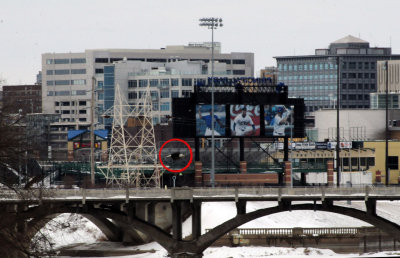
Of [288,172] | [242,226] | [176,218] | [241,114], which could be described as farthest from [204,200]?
[288,172]

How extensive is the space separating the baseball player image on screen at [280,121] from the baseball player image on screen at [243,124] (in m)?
3.12

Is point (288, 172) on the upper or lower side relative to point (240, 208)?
upper

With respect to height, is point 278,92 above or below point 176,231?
above

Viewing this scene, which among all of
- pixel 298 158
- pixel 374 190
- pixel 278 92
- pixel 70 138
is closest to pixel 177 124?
→ pixel 278 92

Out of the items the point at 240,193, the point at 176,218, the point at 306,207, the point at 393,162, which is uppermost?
the point at 240,193

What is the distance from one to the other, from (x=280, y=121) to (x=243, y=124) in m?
4.91

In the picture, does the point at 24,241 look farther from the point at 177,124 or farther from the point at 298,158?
the point at 298,158

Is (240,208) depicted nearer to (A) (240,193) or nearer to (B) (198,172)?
(A) (240,193)

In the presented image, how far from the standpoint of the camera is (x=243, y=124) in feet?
431

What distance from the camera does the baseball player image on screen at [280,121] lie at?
434 ft

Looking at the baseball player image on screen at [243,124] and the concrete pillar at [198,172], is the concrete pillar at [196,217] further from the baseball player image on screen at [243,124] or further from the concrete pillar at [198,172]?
the baseball player image on screen at [243,124]

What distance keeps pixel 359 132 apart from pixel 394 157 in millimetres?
28771

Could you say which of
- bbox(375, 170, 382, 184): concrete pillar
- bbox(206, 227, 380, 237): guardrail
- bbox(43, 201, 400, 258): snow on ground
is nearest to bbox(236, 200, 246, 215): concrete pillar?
bbox(43, 201, 400, 258): snow on ground

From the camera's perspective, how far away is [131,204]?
87.6 m
